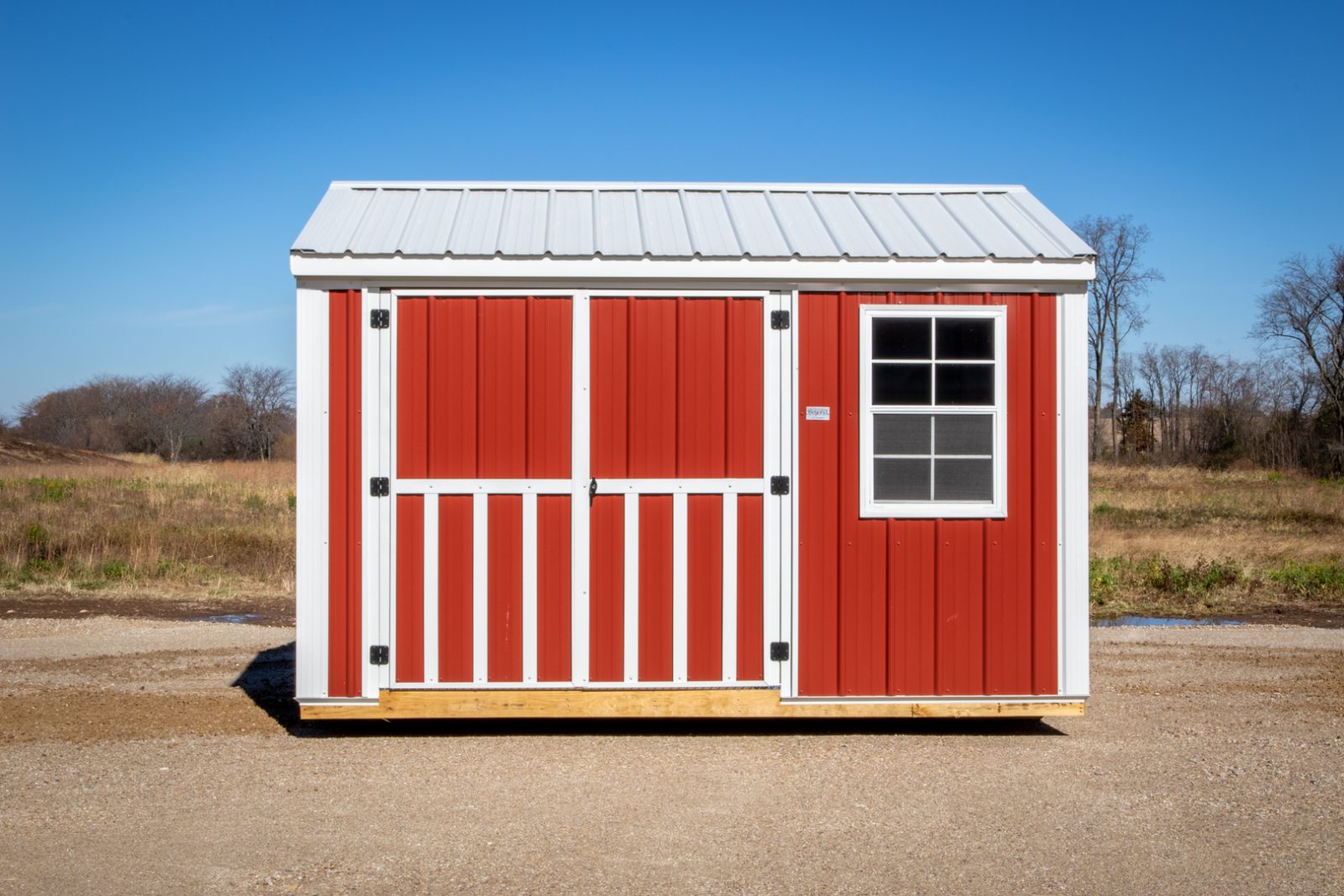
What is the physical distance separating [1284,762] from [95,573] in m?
12.6

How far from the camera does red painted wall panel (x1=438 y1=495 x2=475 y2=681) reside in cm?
646

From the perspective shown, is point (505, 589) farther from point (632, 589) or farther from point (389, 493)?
point (389, 493)

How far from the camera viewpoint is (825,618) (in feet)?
21.5

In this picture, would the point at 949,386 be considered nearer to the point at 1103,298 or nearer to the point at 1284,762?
the point at 1284,762

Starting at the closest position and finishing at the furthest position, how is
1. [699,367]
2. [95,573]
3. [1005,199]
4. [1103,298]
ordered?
[699,367], [1005,199], [95,573], [1103,298]

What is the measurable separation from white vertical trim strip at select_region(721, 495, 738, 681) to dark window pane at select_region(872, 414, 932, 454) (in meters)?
0.90

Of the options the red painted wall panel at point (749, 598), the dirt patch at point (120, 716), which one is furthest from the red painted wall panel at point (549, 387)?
the dirt patch at point (120, 716)

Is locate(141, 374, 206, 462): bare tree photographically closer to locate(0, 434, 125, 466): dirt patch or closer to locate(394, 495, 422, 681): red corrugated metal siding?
locate(0, 434, 125, 466): dirt patch

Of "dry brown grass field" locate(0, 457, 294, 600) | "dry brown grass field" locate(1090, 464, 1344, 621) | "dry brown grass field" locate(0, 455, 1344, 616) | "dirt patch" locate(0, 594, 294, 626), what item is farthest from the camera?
"dry brown grass field" locate(0, 457, 294, 600)

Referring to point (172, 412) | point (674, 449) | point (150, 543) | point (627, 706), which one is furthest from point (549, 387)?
point (172, 412)

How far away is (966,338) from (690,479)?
1.73 m

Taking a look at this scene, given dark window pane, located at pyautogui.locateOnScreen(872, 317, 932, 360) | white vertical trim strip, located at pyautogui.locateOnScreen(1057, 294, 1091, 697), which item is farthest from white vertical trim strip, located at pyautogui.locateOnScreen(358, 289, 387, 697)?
white vertical trim strip, located at pyautogui.locateOnScreen(1057, 294, 1091, 697)

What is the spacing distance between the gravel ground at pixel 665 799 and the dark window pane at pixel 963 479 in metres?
1.40

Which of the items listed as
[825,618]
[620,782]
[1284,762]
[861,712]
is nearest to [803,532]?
[825,618]
